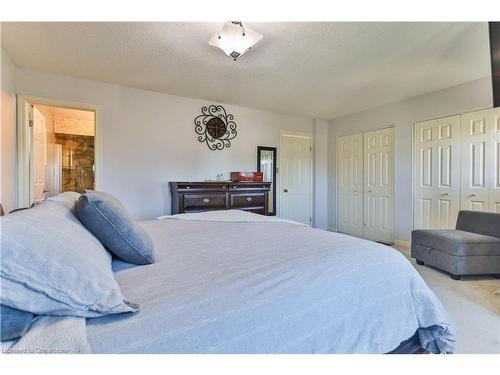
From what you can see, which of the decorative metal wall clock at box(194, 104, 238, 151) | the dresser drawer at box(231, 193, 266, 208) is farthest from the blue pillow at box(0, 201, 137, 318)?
the decorative metal wall clock at box(194, 104, 238, 151)

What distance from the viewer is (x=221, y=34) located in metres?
2.12

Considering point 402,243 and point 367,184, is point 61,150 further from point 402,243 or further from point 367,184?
point 402,243


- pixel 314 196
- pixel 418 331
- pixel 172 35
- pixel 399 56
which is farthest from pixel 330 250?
pixel 314 196

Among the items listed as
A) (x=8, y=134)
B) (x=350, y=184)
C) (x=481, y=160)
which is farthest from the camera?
(x=350, y=184)

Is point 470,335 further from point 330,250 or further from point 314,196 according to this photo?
point 314,196

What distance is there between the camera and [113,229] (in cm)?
110

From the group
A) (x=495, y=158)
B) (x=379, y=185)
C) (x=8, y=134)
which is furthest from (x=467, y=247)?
(x=8, y=134)

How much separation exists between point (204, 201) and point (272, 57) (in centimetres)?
198

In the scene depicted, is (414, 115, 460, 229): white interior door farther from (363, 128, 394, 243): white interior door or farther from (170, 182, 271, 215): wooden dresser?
(170, 182, 271, 215): wooden dresser

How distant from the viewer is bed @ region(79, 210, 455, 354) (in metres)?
0.72

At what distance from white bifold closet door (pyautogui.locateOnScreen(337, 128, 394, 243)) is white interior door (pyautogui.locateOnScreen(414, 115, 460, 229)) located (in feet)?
1.48

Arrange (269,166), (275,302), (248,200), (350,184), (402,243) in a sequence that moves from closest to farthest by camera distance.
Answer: (275,302)
(248,200)
(402,243)
(269,166)
(350,184)
